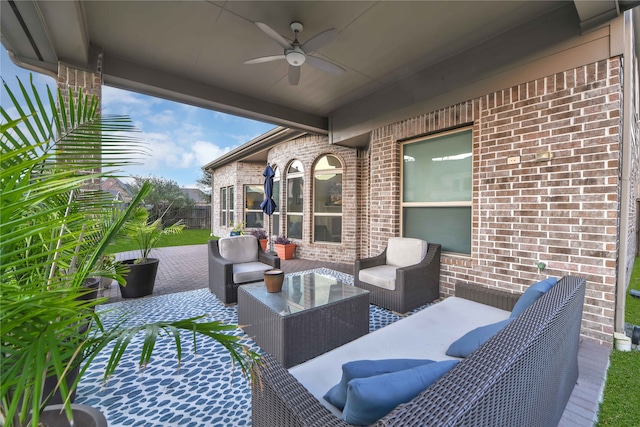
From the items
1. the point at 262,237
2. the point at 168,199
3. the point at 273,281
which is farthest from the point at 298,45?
the point at 168,199

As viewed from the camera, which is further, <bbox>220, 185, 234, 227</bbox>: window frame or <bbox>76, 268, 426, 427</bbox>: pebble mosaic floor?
Result: <bbox>220, 185, 234, 227</bbox>: window frame

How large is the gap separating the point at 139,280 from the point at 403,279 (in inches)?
155

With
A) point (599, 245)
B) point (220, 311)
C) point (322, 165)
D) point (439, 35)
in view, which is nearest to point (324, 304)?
point (220, 311)

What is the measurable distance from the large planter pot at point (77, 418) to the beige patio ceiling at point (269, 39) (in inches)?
130

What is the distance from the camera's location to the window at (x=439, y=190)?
13.1 feet

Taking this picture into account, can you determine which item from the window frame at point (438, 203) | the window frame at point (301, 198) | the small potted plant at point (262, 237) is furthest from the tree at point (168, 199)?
the window frame at point (438, 203)

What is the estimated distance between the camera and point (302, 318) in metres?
2.45

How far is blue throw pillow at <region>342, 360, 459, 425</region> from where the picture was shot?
35.2 inches

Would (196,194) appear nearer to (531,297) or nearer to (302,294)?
(302,294)

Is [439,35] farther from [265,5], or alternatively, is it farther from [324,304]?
[324,304]

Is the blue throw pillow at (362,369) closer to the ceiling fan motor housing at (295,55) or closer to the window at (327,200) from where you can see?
the ceiling fan motor housing at (295,55)

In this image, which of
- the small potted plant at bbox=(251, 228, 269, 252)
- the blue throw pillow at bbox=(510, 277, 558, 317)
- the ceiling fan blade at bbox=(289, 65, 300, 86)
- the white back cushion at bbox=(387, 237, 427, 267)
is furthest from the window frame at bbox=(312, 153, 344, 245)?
the blue throw pillow at bbox=(510, 277, 558, 317)

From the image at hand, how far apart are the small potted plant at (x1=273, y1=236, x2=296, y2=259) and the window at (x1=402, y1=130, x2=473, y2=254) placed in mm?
3676

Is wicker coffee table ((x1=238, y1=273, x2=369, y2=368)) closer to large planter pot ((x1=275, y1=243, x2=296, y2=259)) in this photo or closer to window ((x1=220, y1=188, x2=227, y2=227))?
large planter pot ((x1=275, y1=243, x2=296, y2=259))
